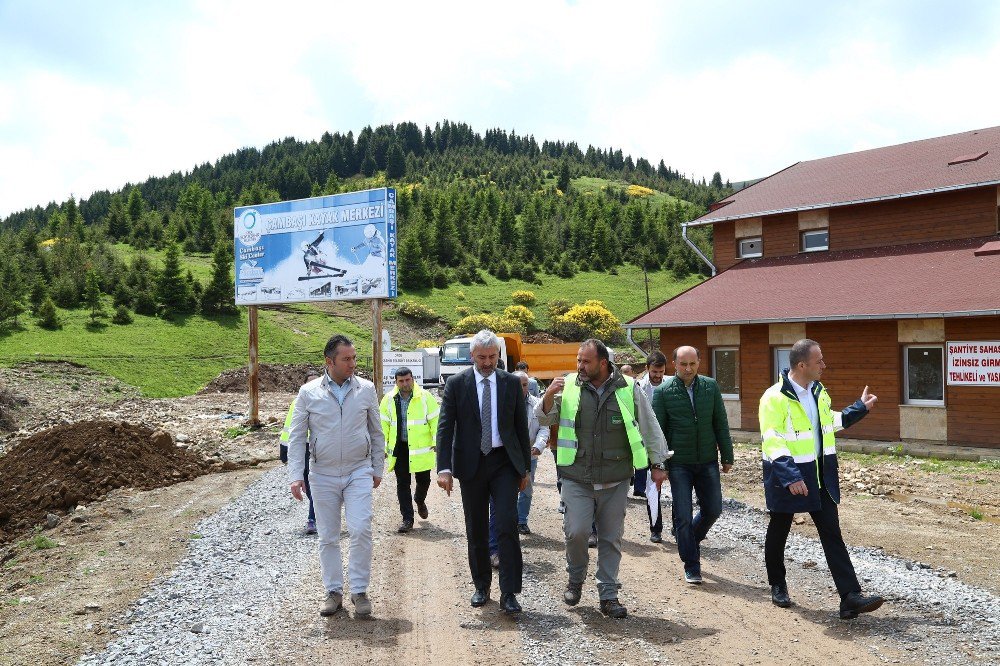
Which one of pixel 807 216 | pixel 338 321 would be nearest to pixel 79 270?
pixel 338 321

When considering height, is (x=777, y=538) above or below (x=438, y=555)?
above

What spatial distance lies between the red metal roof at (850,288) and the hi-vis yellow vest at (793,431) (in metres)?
13.1

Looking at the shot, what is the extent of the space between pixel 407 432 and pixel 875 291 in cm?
1470

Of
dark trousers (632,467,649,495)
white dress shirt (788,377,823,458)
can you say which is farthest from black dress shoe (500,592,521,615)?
dark trousers (632,467,649,495)

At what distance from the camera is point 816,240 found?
2441cm

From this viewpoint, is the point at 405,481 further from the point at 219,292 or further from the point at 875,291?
the point at 219,292

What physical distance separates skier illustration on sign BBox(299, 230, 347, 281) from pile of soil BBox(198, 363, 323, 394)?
15.7 m

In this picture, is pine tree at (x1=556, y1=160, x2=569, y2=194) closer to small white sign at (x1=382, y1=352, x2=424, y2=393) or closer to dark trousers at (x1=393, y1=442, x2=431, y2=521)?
small white sign at (x1=382, y1=352, x2=424, y2=393)

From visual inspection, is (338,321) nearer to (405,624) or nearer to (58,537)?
(58,537)

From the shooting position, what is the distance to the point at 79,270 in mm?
50062

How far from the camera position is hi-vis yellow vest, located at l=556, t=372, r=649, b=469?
6137 mm

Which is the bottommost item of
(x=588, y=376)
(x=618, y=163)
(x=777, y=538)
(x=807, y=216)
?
(x=777, y=538)

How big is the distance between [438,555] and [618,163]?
644 feet

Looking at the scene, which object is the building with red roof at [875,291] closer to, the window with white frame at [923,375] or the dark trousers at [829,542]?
the window with white frame at [923,375]
